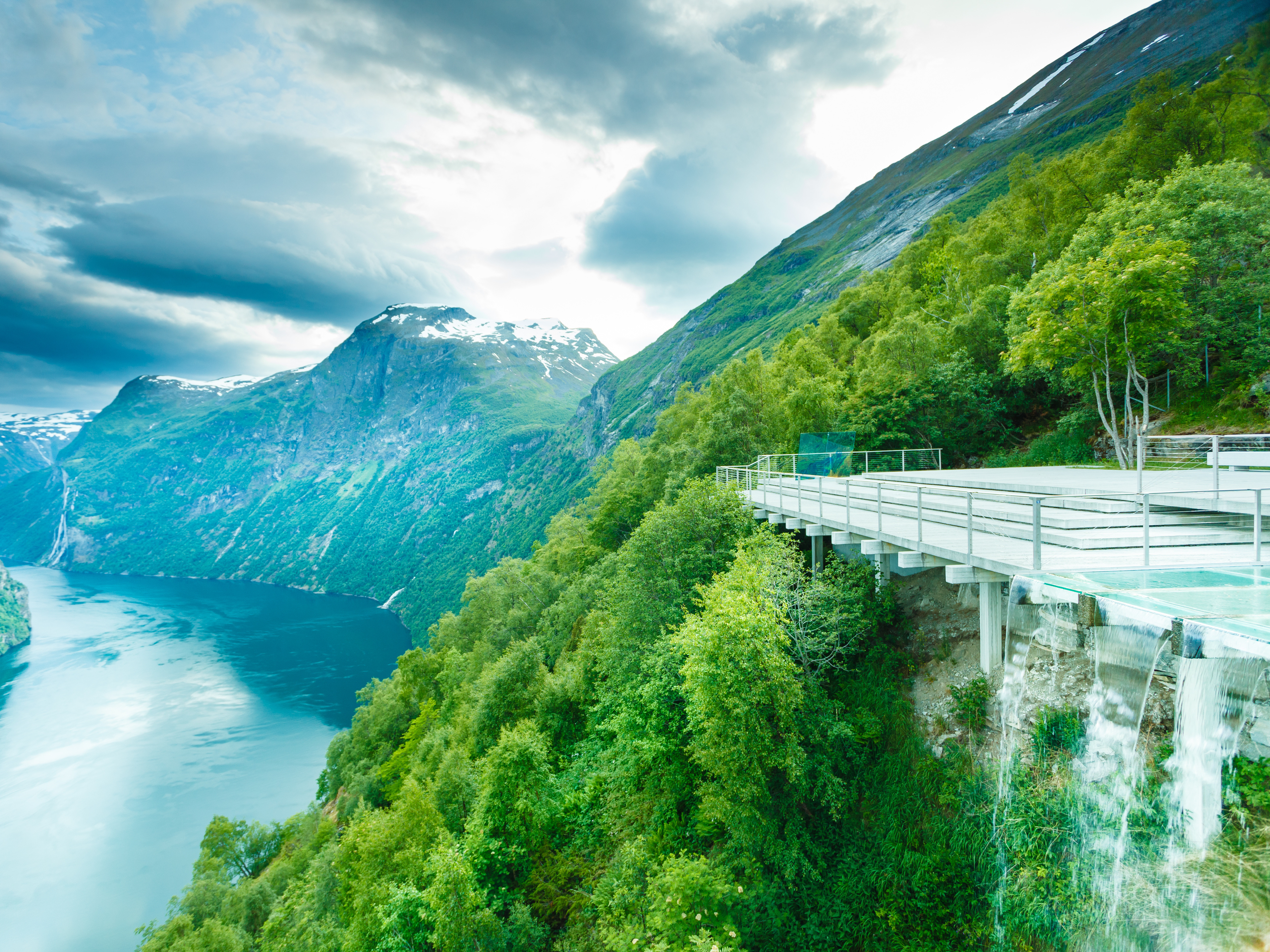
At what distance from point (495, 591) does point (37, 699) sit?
94901mm

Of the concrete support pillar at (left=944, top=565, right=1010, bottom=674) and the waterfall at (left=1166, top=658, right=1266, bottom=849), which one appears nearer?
the waterfall at (left=1166, top=658, right=1266, bottom=849)

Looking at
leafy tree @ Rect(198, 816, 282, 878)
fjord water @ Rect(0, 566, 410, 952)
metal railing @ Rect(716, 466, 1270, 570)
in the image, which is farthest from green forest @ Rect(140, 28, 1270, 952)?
fjord water @ Rect(0, 566, 410, 952)

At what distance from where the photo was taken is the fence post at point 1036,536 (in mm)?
8203

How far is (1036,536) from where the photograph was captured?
8.20 metres

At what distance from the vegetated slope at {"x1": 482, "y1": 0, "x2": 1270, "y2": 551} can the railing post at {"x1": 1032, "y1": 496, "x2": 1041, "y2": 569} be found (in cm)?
9480

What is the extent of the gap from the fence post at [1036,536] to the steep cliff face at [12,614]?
175m

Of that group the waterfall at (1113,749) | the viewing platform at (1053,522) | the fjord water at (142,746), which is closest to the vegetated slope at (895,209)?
the fjord water at (142,746)

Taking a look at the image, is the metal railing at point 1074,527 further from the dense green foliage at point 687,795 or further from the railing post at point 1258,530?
the dense green foliage at point 687,795

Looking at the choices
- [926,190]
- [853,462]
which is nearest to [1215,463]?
[853,462]

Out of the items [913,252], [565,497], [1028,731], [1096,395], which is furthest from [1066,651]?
[565,497]

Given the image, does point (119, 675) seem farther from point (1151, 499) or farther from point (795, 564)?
point (1151, 499)

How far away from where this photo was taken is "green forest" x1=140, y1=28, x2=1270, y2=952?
1006 cm

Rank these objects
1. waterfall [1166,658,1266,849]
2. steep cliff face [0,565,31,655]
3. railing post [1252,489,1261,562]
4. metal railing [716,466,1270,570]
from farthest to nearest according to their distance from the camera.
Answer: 1. steep cliff face [0,565,31,655]
2. metal railing [716,466,1270,570]
3. railing post [1252,489,1261,562]
4. waterfall [1166,658,1266,849]

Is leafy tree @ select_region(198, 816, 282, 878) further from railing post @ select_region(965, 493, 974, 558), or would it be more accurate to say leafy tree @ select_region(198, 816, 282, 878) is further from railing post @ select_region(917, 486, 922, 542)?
railing post @ select_region(965, 493, 974, 558)
